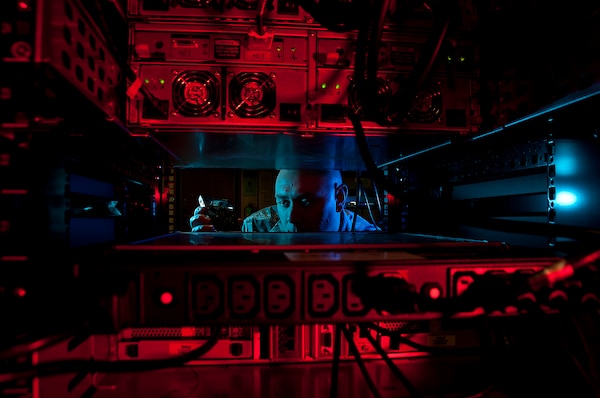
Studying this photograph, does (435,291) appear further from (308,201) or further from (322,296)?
(308,201)

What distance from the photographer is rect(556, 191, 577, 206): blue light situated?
697 mm

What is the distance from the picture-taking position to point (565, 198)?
2.33 feet

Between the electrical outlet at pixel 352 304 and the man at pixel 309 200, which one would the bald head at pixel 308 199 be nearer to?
the man at pixel 309 200

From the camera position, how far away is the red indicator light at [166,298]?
0.55m

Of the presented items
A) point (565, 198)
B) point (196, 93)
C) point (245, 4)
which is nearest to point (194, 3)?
point (245, 4)

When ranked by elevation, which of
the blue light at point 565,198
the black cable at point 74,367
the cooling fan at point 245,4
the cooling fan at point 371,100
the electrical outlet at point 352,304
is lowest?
the black cable at point 74,367

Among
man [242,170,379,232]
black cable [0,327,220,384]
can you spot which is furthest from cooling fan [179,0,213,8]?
man [242,170,379,232]

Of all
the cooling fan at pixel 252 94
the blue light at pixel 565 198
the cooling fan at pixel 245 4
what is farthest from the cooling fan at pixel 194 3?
the blue light at pixel 565 198

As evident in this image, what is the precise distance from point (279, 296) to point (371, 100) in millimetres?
493

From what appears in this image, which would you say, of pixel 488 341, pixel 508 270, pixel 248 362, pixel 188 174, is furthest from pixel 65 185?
pixel 188 174

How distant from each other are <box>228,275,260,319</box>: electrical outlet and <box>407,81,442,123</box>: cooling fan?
2.11 feet

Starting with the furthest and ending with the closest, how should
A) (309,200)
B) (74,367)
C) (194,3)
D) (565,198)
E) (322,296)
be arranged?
1. (309,200)
2. (194,3)
3. (565,198)
4. (322,296)
5. (74,367)

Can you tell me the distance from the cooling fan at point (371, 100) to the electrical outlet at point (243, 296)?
49 centimetres

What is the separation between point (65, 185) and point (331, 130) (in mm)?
629
